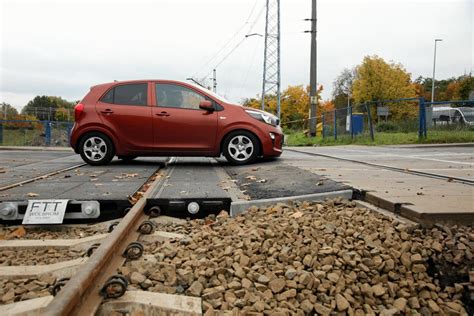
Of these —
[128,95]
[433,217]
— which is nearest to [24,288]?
[433,217]

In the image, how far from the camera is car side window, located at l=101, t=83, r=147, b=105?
862cm

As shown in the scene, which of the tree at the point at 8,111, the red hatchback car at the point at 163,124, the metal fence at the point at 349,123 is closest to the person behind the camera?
the red hatchback car at the point at 163,124

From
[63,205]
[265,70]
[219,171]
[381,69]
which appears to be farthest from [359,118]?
[381,69]

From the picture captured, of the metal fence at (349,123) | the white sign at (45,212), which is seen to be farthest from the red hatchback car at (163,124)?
the metal fence at (349,123)

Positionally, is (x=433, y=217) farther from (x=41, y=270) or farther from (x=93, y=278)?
(x=41, y=270)

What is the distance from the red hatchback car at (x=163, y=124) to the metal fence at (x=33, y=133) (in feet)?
61.9

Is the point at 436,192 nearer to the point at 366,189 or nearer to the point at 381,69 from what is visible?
the point at 366,189

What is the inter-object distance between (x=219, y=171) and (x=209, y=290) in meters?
5.23

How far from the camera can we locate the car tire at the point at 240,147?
8567 millimetres

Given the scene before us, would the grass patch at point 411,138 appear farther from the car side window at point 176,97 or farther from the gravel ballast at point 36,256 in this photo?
the gravel ballast at point 36,256

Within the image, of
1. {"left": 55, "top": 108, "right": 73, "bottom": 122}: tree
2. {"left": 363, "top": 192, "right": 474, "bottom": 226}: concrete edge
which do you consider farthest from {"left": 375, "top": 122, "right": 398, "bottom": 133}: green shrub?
{"left": 55, "top": 108, "right": 73, "bottom": 122}: tree

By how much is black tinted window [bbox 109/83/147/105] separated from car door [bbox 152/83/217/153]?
0.83ft

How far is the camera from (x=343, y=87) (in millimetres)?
81125

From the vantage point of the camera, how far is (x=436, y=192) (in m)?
4.73
